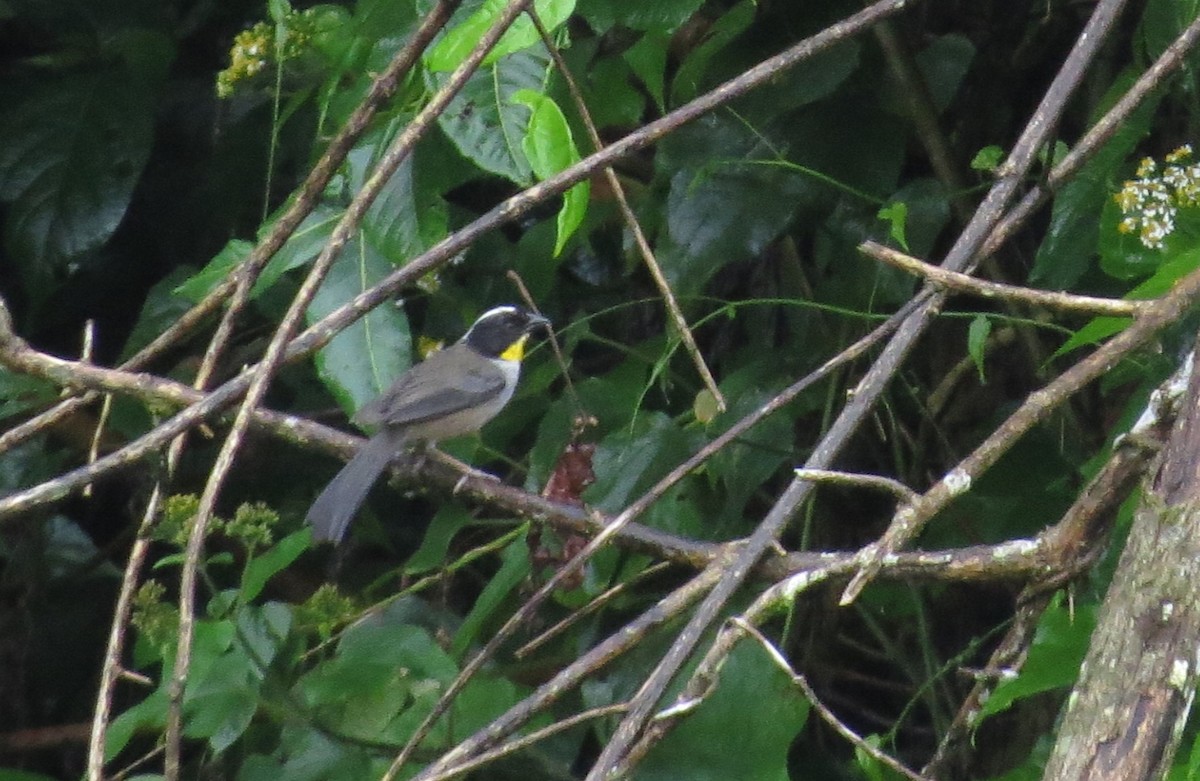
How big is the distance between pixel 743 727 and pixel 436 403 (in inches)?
61.2

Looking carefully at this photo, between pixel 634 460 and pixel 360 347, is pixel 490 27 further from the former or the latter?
pixel 634 460

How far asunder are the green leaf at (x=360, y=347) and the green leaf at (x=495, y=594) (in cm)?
54

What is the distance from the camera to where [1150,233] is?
260 cm

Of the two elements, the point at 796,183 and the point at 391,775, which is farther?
the point at 796,183

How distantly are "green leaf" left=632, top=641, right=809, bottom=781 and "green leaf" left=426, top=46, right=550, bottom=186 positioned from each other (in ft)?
3.12

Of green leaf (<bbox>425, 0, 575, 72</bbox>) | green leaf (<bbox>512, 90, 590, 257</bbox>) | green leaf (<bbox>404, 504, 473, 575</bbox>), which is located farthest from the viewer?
green leaf (<bbox>404, 504, 473, 575</bbox>)

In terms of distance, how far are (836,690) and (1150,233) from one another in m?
2.11

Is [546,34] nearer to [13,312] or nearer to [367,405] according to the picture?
[367,405]

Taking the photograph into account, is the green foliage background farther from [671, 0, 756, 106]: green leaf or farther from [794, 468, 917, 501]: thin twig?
[794, 468, 917, 501]: thin twig

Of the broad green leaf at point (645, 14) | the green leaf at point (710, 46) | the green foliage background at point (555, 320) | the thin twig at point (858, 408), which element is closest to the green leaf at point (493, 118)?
the green foliage background at point (555, 320)

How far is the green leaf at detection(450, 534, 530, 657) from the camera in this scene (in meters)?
3.45

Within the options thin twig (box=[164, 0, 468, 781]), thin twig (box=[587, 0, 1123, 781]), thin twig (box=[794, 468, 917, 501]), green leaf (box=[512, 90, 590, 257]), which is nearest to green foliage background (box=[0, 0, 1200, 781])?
green leaf (box=[512, 90, 590, 257])

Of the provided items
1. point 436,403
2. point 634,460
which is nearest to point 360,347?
point 634,460

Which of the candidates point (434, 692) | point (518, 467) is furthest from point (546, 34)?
point (518, 467)
